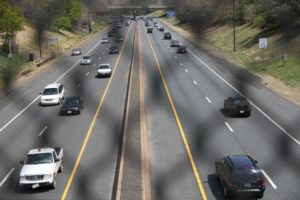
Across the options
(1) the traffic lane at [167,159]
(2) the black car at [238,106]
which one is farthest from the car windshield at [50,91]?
(2) the black car at [238,106]

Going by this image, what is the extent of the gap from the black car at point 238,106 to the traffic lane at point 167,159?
2.28 metres

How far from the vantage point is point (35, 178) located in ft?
40.2

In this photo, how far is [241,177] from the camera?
37.4 feet

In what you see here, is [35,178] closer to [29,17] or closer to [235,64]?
[235,64]

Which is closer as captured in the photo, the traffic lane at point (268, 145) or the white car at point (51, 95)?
the traffic lane at point (268, 145)

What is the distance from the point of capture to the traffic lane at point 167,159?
11367 mm

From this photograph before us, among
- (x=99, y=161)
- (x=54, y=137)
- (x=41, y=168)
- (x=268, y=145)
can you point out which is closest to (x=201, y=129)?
(x=41, y=168)

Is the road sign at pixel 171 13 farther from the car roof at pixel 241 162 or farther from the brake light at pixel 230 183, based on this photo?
the car roof at pixel 241 162

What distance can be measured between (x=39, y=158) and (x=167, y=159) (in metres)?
3.56

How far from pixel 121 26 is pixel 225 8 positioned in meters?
0.47

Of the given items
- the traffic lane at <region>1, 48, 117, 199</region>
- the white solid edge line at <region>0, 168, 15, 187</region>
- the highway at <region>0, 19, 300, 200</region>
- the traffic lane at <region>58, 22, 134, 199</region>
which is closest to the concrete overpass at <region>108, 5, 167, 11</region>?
the highway at <region>0, 19, 300, 200</region>

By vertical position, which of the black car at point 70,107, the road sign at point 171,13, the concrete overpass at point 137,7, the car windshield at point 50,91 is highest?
the concrete overpass at point 137,7

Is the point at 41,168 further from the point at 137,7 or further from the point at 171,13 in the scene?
the point at 137,7

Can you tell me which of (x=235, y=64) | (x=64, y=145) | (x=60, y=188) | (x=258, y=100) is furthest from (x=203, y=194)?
(x=258, y=100)
